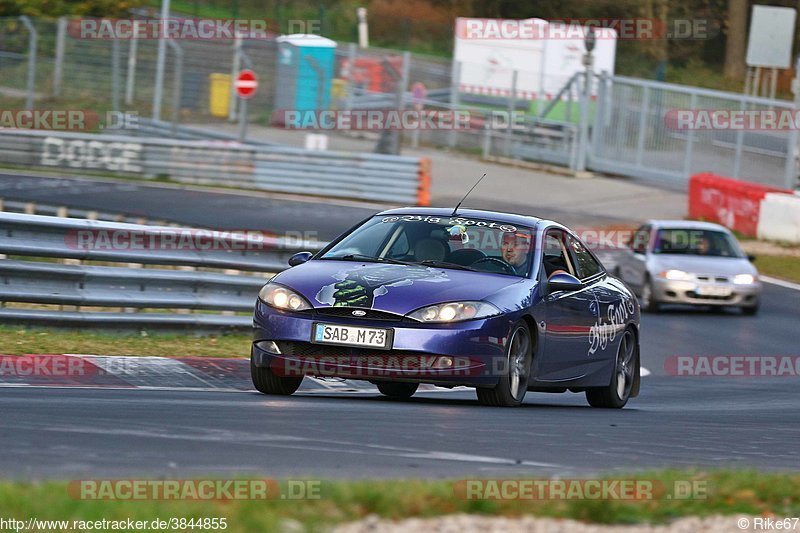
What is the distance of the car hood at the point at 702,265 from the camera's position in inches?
846

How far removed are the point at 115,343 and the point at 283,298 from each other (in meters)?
3.41

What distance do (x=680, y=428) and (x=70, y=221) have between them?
227 inches

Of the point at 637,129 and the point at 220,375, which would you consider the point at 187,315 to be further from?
the point at 637,129

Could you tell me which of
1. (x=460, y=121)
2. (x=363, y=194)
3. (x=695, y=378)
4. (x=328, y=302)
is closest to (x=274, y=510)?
(x=328, y=302)

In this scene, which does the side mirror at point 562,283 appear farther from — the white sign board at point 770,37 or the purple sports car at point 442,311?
the white sign board at point 770,37

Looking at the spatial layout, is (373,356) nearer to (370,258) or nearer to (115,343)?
(370,258)

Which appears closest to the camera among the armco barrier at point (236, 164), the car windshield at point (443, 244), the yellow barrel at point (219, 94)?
the car windshield at point (443, 244)

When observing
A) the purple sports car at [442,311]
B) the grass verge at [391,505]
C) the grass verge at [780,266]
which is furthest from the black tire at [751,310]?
the grass verge at [391,505]

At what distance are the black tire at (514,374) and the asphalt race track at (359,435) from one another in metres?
0.13

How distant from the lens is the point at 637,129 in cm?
3838

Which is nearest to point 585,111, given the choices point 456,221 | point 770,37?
point 770,37

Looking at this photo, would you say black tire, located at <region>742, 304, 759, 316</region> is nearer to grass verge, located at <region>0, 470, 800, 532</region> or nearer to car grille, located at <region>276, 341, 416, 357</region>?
car grille, located at <region>276, 341, 416, 357</region>

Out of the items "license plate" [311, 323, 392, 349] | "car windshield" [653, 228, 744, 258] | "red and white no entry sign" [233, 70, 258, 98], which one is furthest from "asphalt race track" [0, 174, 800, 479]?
"red and white no entry sign" [233, 70, 258, 98]

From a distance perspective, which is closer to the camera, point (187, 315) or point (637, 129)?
point (187, 315)
